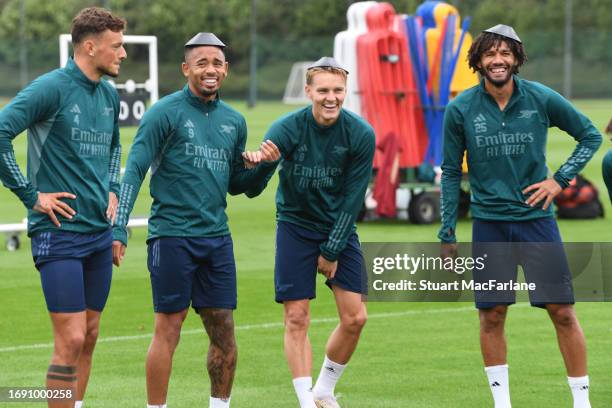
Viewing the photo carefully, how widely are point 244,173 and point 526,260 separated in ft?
5.49

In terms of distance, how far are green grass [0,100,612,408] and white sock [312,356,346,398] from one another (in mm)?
193

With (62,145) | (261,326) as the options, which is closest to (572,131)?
(62,145)

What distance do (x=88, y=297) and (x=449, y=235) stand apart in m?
2.10

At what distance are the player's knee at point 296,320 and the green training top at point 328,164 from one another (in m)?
0.37

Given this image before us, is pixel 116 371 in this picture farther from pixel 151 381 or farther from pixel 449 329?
pixel 449 329

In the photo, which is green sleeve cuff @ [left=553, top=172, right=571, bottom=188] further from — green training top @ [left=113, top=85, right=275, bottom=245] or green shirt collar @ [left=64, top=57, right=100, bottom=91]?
green shirt collar @ [left=64, top=57, right=100, bottom=91]

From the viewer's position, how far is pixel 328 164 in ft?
26.2

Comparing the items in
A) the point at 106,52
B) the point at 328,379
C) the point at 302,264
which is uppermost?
the point at 106,52

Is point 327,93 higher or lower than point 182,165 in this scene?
higher

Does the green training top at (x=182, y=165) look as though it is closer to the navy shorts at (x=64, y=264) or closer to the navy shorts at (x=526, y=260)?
the navy shorts at (x=64, y=264)

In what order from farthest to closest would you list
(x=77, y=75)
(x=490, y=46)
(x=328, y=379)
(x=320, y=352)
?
(x=320, y=352), (x=328, y=379), (x=490, y=46), (x=77, y=75)

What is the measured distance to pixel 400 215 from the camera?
19.9 m

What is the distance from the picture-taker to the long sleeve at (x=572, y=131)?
7906 millimetres

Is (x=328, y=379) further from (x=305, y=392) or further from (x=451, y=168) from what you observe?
(x=451, y=168)
